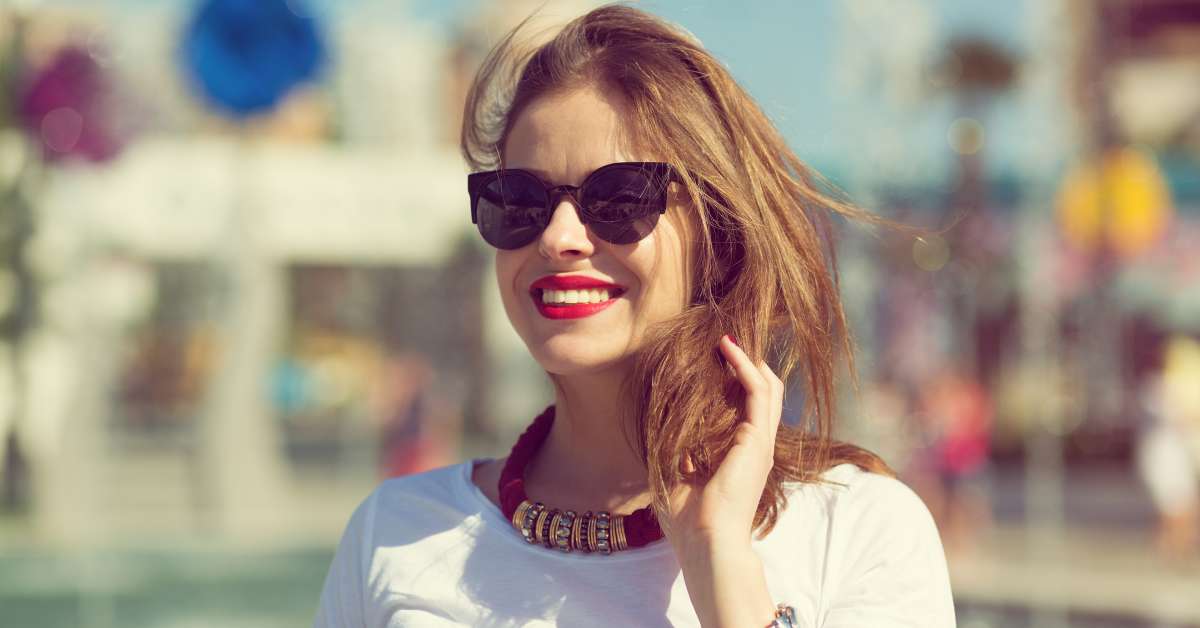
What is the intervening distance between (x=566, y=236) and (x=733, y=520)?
1.27ft

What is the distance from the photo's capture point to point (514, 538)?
1.82 meters

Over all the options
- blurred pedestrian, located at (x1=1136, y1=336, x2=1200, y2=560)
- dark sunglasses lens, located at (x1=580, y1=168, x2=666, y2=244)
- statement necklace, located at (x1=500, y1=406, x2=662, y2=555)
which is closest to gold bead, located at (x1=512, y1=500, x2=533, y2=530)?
statement necklace, located at (x1=500, y1=406, x2=662, y2=555)

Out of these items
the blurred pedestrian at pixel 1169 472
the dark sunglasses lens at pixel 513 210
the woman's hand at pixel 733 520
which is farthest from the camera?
the blurred pedestrian at pixel 1169 472

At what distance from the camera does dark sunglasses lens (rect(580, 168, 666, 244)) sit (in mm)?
1776

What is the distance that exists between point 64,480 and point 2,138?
283 centimetres

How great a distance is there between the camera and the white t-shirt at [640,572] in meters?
1.73

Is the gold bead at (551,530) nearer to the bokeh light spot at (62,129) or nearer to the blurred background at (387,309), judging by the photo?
the blurred background at (387,309)

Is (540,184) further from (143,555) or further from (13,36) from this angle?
(13,36)

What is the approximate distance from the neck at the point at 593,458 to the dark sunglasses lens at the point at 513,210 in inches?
7.3

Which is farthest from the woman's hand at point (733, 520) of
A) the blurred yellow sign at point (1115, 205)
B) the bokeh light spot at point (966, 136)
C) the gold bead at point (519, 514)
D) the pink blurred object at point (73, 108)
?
the bokeh light spot at point (966, 136)

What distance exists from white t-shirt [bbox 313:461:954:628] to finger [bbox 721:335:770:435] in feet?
0.46

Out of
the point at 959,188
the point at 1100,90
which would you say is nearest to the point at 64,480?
the point at 959,188

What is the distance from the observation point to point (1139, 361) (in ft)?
66.2

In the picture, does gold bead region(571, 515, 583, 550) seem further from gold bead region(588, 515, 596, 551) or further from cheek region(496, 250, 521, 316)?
cheek region(496, 250, 521, 316)
